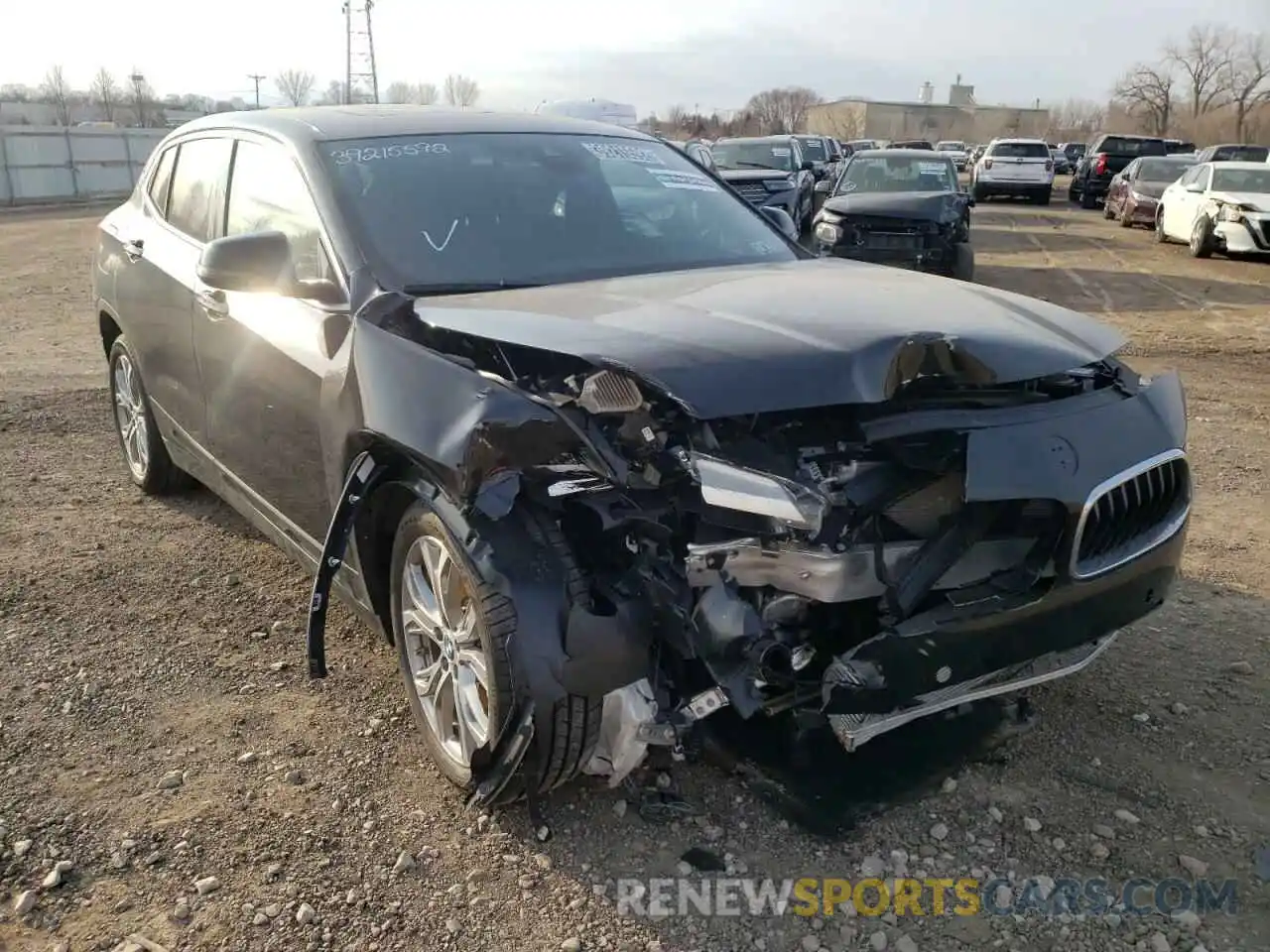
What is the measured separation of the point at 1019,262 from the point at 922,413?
1365 centimetres

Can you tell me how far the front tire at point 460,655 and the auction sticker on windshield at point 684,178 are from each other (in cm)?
195

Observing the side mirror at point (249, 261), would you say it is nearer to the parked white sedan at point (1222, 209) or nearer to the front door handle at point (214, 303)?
the front door handle at point (214, 303)

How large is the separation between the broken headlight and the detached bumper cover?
339mm

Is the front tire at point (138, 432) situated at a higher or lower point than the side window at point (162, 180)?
lower

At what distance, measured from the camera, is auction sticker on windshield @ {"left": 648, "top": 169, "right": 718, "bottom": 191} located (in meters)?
4.19

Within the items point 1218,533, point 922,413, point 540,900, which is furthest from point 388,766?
point 1218,533

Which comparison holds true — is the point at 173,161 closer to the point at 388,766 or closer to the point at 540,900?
the point at 388,766

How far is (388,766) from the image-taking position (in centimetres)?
308

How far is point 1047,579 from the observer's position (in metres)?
2.56

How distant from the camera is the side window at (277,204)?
3.36 metres

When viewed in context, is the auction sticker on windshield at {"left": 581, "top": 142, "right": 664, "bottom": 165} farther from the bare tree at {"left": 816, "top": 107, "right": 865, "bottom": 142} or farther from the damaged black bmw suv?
the bare tree at {"left": 816, "top": 107, "right": 865, "bottom": 142}

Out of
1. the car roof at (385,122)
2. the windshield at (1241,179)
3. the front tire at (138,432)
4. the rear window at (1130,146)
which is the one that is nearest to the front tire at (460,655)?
the car roof at (385,122)

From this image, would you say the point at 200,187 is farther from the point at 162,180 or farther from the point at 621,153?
the point at 621,153

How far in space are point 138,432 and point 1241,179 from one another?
15.7 metres
